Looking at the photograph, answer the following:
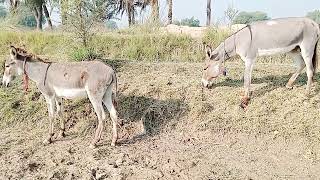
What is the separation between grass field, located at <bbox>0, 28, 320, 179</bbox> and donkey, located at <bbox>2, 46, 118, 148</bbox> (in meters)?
0.57

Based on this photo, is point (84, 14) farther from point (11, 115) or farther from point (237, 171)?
point (237, 171)

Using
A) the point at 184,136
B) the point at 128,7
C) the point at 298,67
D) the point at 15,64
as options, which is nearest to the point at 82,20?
the point at 15,64

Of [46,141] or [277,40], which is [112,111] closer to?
[46,141]

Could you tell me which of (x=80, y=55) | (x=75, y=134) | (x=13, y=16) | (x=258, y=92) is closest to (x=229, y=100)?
(x=258, y=92)

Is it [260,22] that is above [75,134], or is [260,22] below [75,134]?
above

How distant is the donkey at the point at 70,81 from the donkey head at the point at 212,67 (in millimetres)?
2218

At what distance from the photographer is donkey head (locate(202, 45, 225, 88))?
350 inches

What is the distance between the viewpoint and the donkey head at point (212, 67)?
8.90 m

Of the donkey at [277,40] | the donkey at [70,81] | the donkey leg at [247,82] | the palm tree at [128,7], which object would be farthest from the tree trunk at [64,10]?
the palm tree at [128,7]

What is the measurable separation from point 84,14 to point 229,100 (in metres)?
4.66

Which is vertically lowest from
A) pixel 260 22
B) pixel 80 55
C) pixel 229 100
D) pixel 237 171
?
pixel 237 171

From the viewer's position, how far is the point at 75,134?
846 centimetres

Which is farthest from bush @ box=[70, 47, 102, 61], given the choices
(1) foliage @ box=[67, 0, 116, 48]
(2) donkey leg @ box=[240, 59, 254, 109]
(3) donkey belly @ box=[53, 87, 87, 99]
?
(2) donkey leg @ box=[240, 59, 254, 109]

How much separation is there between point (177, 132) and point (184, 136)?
0.20 meters
